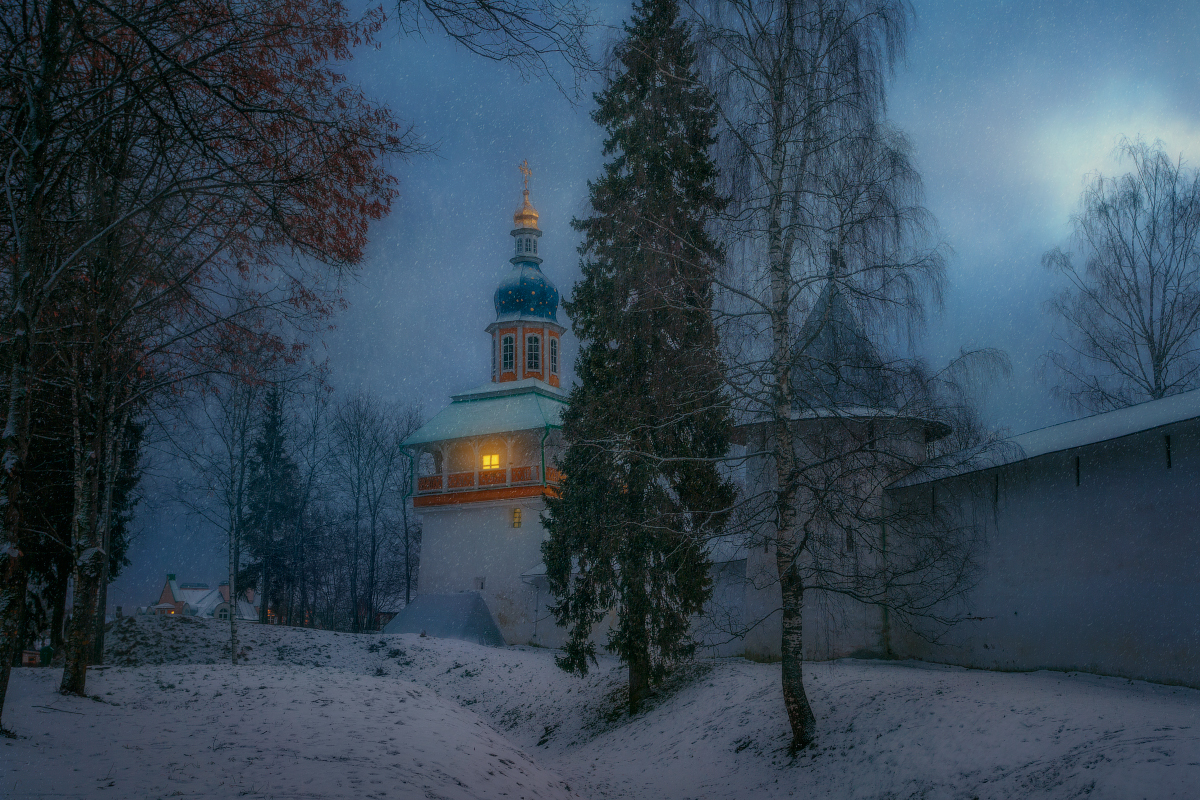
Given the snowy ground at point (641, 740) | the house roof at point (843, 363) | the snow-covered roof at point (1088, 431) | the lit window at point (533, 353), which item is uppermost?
the lit window at point (533, 353)

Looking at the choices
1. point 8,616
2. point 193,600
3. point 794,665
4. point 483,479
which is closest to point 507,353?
point 483,479

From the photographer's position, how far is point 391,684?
426 inches

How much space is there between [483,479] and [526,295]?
827 cm

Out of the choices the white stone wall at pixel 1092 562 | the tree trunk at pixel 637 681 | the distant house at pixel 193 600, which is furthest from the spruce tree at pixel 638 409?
the distant house at pixel 193 600

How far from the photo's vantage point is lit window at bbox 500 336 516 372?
31844 millimetres

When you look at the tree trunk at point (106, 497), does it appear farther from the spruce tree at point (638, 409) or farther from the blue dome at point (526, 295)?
the blue dome at point (526, 295)

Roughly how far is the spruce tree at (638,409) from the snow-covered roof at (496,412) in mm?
12808

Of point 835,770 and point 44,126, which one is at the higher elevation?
point 44,126

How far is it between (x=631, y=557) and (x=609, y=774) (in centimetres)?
359

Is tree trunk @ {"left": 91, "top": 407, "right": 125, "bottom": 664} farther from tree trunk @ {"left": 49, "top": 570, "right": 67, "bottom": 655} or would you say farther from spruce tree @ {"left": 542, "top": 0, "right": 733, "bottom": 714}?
spruce tree @ {"left": 542, "top": 0, "right": 733, "bottom": 714}

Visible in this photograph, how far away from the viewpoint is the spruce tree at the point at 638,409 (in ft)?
36.8

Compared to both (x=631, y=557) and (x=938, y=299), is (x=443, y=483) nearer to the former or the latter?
(x=631, y=557)

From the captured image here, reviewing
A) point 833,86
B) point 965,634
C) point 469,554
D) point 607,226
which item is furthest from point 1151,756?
point 469,554

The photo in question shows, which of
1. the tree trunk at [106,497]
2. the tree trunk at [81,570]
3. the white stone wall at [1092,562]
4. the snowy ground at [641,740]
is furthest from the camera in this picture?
the tree trunk at [106,497]
